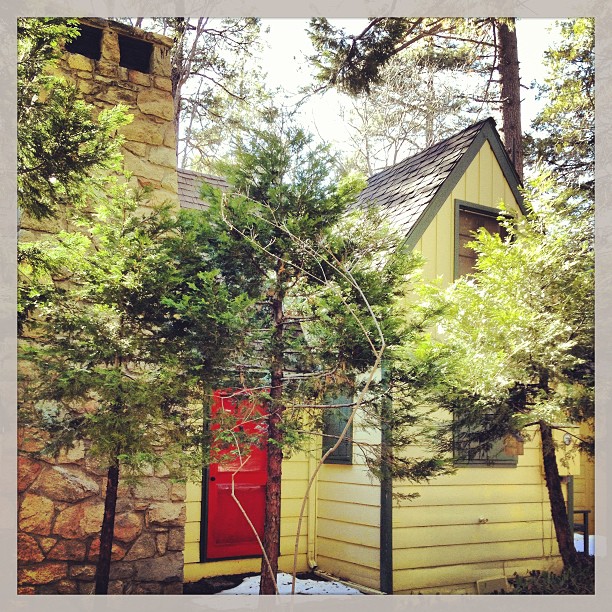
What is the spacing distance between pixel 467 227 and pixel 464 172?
47 centimetres

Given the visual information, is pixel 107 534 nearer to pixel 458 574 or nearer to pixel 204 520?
pixel 204 520

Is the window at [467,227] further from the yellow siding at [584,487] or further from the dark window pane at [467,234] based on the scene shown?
the yellow siding at [584,487]

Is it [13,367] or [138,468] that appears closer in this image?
[138,468]

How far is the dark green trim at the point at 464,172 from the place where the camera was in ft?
16.8

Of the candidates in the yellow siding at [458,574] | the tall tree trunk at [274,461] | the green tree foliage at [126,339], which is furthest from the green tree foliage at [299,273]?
the yellow siding at [458,574]

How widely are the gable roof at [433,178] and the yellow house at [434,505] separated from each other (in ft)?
0.04

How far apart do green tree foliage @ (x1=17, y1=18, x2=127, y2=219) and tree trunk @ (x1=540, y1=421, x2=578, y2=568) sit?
3.42 meters

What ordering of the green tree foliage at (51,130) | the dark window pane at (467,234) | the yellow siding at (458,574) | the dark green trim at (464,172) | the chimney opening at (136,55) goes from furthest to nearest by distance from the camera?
1. the dark window pane at (467,234)
2. the dark green trim at (464,172)
3. the yellow siding at (458,574)
4. the chimney opening at (136,55)
5. the green tree foliage at (51,130)

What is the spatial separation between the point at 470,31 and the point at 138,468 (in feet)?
20.6

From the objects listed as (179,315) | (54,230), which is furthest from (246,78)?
(179,315)

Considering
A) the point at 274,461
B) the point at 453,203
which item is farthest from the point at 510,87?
the point at 274,461

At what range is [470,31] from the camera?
23.8 ft
